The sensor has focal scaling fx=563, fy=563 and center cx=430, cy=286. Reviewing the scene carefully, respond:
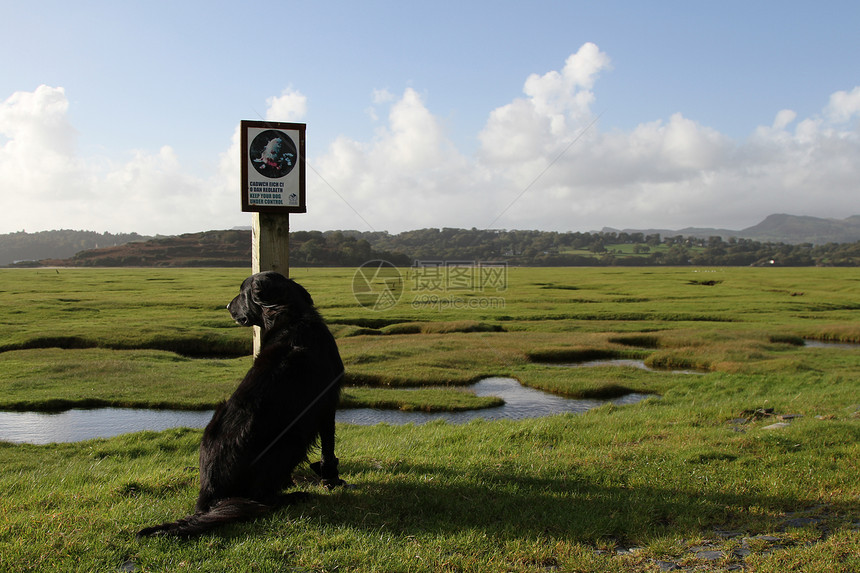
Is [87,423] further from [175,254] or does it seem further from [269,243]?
[175,254]

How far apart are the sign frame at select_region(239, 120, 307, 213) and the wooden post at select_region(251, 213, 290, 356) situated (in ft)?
0.41

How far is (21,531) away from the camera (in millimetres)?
5012

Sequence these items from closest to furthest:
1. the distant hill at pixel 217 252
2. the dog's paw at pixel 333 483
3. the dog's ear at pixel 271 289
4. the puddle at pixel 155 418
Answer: the dog's ear at pixel 271 289, the dog's paw at pixel 333 483, the puddle at pixel 155 418, the distant hill at pixel 217 252

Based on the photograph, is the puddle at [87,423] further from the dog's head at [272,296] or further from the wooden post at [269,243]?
the dog's head at [272,296]

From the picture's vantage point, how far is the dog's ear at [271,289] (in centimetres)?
607

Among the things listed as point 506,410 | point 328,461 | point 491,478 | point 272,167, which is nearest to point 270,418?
point 328,461

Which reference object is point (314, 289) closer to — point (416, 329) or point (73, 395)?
point (416, 329)

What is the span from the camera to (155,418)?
1566 centimetres

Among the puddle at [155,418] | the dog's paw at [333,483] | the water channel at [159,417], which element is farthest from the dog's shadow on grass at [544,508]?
the water channel at [159,417]

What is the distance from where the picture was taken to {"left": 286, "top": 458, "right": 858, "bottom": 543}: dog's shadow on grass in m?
5.32

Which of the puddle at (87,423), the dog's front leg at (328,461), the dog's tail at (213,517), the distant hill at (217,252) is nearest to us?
the dog's tail at (213,517)

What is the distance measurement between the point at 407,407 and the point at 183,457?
25.1 feet

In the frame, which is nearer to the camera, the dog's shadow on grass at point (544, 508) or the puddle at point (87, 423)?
the dog's shadow on grass at point (544, 508)

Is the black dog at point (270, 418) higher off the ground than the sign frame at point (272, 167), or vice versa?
the sign frame at point (272, 167)
